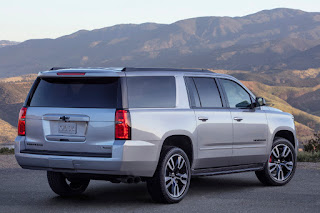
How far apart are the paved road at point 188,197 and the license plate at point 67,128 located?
40.5 inches

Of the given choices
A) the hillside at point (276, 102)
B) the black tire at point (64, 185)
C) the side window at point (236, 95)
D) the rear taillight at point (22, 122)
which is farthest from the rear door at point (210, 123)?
the hillside at point (276, 102)

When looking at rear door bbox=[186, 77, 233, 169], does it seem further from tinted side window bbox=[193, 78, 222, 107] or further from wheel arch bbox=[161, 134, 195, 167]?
wheel arch bbox=[161, 134, 195, 167]

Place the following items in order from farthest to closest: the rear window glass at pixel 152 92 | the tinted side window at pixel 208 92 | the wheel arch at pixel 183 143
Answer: the tinted side window at pixel 208 92 < the wheel arch at pixel 183 143 < the rear window glass at pixel 152 92

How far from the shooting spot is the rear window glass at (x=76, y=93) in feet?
25.0

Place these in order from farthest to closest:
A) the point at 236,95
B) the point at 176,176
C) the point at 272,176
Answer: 1. the point at 272,176
2. the point at 236,95
3. the point at 176,176

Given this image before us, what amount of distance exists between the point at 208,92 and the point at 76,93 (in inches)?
85.2

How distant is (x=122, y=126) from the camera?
7.40 meters

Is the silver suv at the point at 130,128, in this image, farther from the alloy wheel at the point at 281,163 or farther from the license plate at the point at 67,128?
the alloy wheel at the point at 281,163

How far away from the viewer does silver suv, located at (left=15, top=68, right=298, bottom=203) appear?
7484mm

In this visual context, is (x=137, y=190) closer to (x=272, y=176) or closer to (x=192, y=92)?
(x=192, y=92)

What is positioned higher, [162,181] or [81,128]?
[81,128]

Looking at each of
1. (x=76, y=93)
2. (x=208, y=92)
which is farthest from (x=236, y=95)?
(x=76, y=93)


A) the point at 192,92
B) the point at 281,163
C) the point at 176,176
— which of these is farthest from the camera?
the point at 281,163

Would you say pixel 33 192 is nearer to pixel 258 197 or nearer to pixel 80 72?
pixel 80 72
